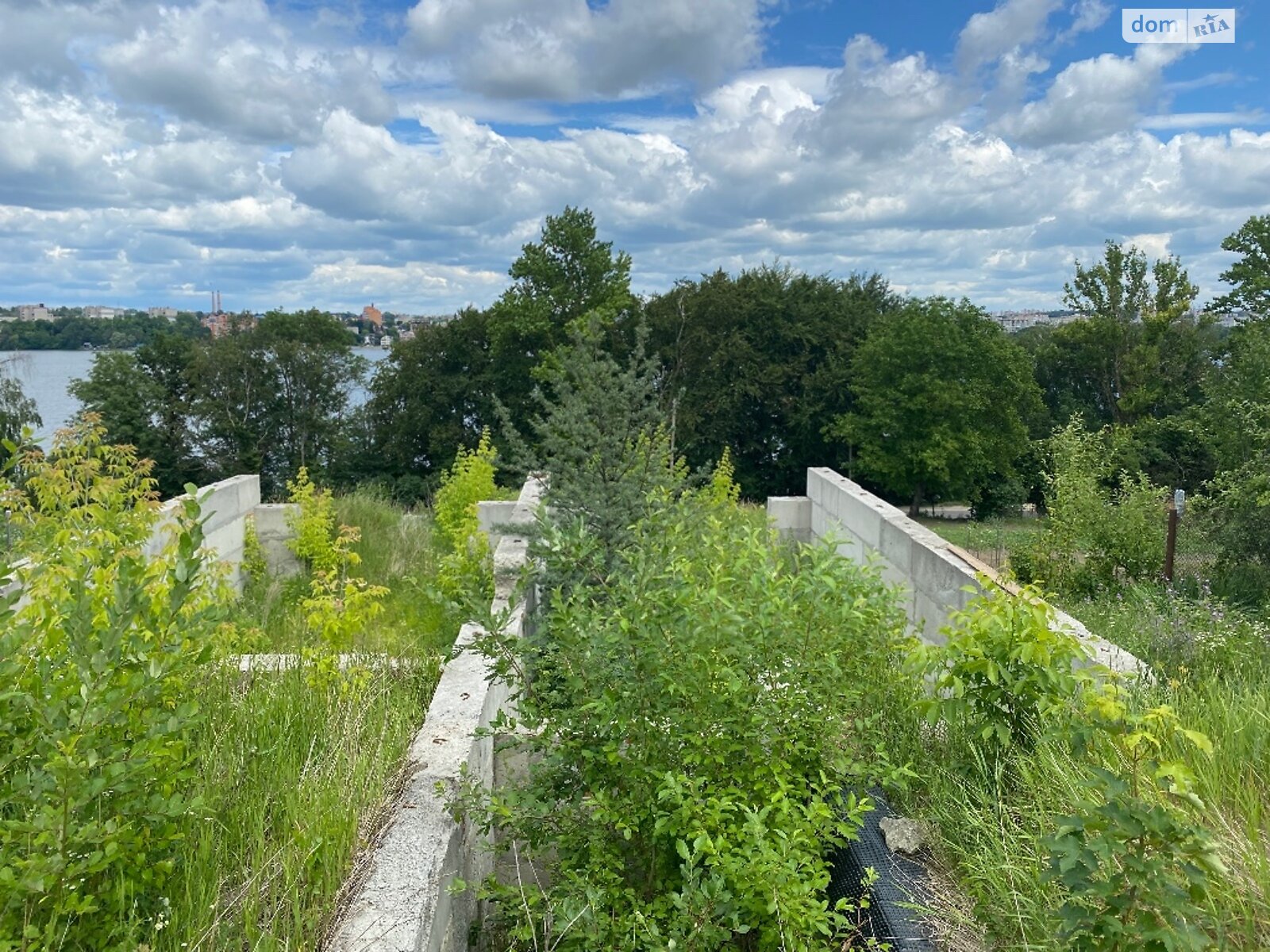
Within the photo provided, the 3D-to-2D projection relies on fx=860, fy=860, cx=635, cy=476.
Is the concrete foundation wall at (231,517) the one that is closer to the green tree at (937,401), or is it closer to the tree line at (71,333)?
the green tree at (937,401)

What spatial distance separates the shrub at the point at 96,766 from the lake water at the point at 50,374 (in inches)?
1210

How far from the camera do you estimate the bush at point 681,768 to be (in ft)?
7.75

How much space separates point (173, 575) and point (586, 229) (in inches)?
1102

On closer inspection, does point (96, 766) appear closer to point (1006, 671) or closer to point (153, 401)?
point (1006, 671)

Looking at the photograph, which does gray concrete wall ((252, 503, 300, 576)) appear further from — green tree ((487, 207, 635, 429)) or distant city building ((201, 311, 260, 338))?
distant city building ((201, 311, 260, 338))

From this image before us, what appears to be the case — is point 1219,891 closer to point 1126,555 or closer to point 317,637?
point 317,637

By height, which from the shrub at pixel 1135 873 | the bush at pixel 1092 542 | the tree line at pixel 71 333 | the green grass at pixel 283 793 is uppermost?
the tree line at pixel 71 333

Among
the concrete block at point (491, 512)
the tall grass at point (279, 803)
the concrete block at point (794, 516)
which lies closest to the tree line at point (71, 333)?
the concrete block at point (491, 512)

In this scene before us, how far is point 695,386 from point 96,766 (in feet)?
90.5

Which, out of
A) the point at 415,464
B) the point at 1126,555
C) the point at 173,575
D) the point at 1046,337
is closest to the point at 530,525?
the point at 173,575

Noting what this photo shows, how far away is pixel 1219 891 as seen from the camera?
2129mm

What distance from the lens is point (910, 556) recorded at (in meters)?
7.24

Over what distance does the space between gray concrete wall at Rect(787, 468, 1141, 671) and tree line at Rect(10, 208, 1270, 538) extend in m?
17.6

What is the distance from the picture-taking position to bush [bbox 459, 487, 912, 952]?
2361 mm
